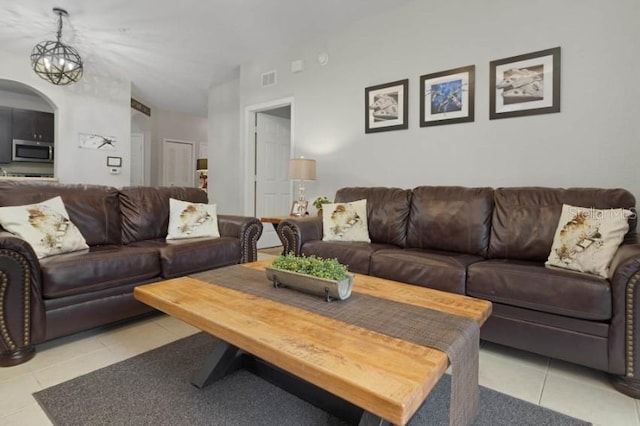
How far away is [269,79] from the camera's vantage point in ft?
15.9

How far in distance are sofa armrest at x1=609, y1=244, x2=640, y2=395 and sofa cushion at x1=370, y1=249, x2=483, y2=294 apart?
0.71m

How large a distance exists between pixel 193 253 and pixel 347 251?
118 centimetres

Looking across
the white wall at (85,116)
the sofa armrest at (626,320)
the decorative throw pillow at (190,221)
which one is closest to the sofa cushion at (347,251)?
the decorative throw pillow at (190,221)

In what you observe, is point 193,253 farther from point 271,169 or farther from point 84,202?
point 271,169

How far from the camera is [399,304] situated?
143 centimetres

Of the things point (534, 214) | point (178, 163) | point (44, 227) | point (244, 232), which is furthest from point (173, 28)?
point (178, 163)

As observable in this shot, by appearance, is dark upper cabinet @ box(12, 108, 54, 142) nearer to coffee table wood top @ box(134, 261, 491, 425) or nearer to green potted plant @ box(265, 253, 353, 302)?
coffee table wood top @ box(134, 261, 491, 425)

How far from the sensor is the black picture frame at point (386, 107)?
3.58 meters

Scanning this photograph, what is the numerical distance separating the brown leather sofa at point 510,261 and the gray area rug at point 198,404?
448 mm

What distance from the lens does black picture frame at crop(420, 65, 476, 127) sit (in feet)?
10.4

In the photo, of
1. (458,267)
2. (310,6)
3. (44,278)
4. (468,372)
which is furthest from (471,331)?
(310,6)

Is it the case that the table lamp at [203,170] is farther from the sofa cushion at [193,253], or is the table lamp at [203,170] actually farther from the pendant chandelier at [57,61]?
the sofa cushion at [193,253]

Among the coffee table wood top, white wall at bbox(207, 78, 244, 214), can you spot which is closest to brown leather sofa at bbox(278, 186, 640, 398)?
the coffee table wood top

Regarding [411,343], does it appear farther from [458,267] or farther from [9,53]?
[9,53]
